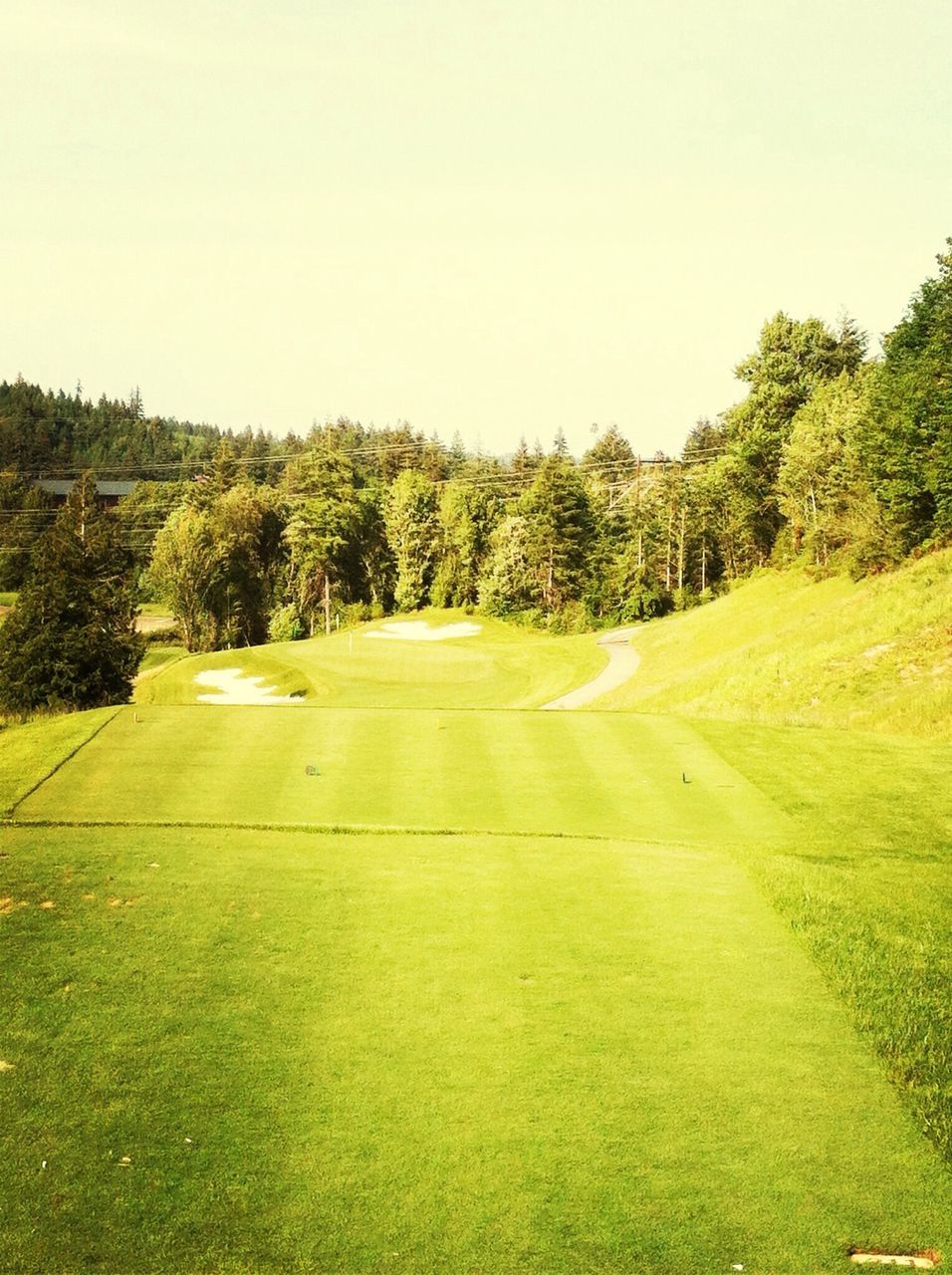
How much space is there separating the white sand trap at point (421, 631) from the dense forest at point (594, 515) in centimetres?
811

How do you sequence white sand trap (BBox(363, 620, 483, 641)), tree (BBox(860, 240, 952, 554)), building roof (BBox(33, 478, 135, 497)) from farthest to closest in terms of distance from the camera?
building roof (BBox(33, 478, 135, 497)) → white sand trap (BBox(363, 620, 483, 641)) → tree (BBox(860, 240, 952, 554))

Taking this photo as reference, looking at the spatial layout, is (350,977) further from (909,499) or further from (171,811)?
(909,499)

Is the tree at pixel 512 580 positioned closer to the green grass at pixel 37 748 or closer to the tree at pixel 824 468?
the tree at pixel 824 468

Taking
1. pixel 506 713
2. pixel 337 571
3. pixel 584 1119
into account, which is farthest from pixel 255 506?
pixel 584 1119

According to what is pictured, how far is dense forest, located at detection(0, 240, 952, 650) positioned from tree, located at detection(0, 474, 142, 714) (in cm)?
588

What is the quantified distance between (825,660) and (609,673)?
45.4ft

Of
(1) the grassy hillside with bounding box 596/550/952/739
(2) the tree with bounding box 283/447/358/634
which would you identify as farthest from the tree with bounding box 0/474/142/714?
(2) the tree with bounding box 283/447/358/634

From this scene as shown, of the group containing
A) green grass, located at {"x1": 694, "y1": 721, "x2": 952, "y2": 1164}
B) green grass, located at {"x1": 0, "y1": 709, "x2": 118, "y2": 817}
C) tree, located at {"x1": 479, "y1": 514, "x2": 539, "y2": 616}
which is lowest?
green grass, located at {"x1": 694, "y1": 721, "x2": 952, "y2": 1164}

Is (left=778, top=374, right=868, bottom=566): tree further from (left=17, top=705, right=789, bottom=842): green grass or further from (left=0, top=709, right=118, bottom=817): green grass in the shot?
(left=0, top=709, right=118, bottom=817): green grass

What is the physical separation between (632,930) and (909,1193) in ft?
15.4

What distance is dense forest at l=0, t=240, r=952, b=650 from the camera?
4269 centimetres

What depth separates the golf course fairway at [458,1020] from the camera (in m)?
6.24

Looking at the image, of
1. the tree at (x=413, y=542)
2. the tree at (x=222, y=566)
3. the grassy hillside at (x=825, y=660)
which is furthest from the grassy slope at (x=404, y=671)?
the tree at (x=413, y=542)

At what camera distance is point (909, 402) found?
132 feet
